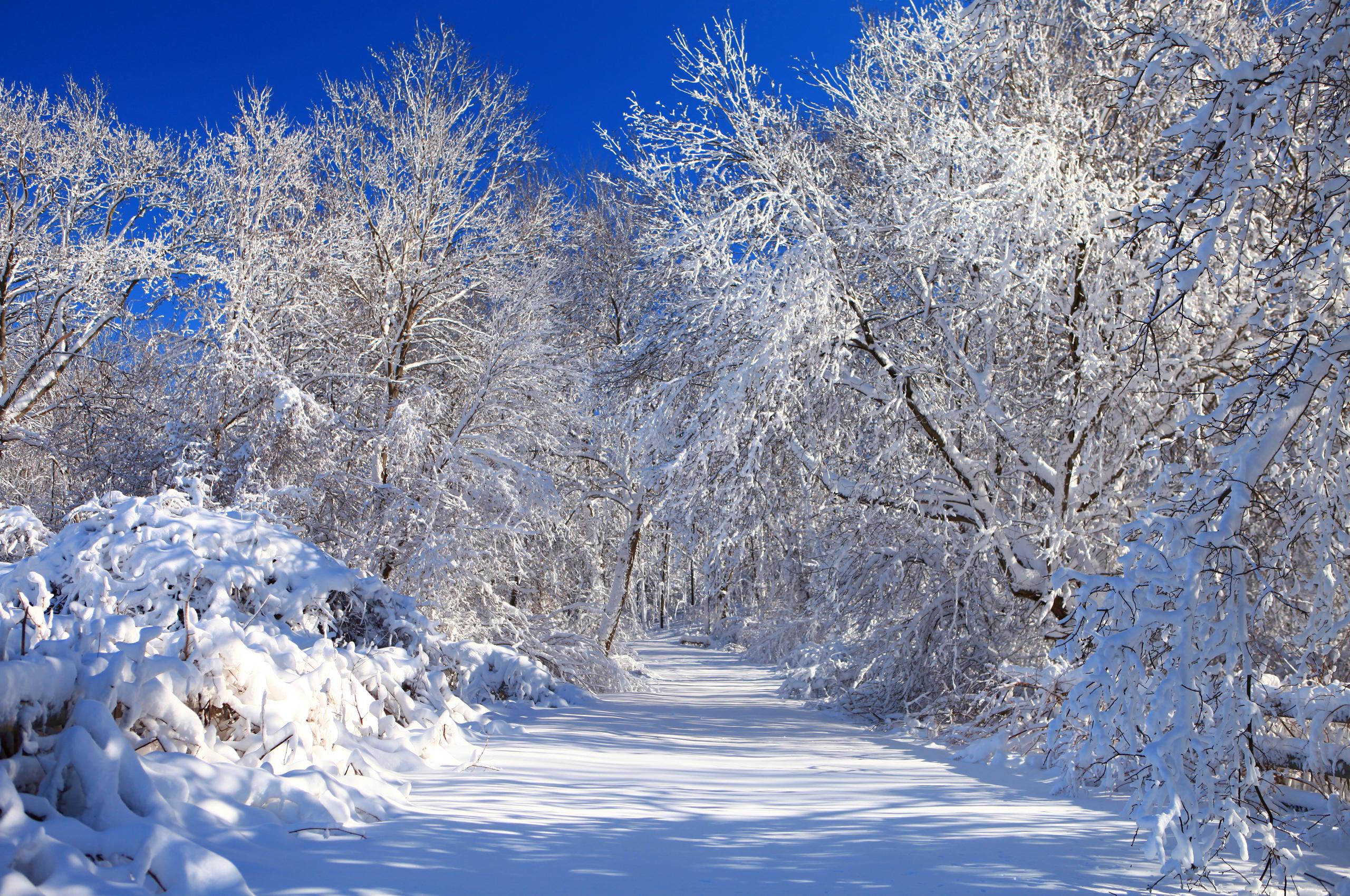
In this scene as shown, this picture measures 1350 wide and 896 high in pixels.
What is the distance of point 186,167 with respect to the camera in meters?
11.7

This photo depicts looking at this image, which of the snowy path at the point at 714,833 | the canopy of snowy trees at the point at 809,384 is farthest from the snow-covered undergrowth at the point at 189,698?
the snowy path at the point at 714,833

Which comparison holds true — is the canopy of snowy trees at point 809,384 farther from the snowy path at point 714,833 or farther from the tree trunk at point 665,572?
the tree trunk at point 665,572

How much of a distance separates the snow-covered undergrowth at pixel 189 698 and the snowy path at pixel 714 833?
30cm

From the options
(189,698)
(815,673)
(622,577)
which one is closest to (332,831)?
(189,698)

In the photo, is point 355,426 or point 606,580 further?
point 606,580

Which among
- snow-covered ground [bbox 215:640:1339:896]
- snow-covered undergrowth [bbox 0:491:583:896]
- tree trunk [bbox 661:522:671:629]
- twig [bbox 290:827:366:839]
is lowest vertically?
snow-covered ground [bbox 215:640:1339:896]

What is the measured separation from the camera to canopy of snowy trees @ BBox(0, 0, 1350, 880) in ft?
10.5

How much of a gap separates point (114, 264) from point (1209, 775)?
494 inches

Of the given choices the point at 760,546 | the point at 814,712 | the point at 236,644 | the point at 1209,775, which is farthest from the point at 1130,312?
the point at 236,644

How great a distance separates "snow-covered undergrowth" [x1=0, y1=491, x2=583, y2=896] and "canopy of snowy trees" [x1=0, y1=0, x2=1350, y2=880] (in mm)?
55

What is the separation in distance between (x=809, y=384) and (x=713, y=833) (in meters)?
4.73

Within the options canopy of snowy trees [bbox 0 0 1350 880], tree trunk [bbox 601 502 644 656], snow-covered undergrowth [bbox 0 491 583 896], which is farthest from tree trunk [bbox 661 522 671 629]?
snow-covered undergrowth [bbox 0 491 583 896]

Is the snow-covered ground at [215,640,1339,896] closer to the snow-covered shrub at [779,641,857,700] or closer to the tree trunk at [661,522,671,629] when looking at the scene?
the snow-covered shrub at [779,641,857,700]

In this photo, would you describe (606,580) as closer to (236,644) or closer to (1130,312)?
(1130,312)
